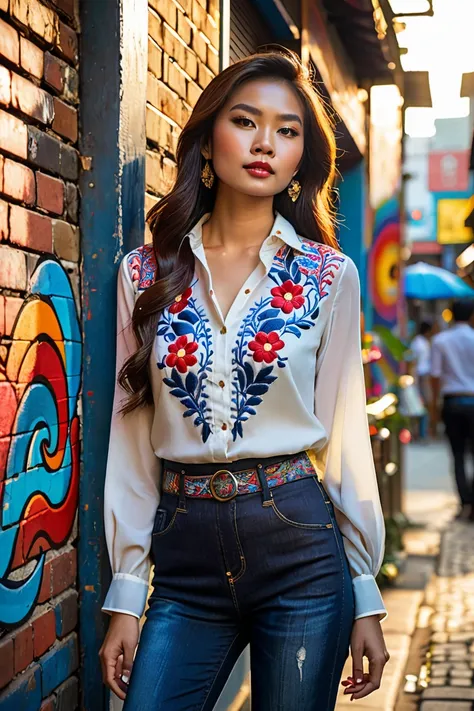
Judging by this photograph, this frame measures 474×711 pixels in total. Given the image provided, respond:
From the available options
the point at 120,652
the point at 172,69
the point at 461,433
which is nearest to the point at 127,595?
the point at 120,652

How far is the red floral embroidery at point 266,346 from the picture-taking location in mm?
2035

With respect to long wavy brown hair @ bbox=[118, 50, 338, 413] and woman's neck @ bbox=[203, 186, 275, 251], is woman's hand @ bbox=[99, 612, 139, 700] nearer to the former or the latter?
long wavy brown hair @ bbox=[118, 50, 338, 413]

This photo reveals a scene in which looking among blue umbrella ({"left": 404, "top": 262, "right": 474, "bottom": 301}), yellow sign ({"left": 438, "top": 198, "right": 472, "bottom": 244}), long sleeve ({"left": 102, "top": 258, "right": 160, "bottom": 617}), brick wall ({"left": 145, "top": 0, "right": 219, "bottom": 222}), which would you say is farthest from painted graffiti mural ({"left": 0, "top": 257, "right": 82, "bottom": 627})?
yellow sign ({"left": 438, "top": 198, "right": 472, "bottom": 244})

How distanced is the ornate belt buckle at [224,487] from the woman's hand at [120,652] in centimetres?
36

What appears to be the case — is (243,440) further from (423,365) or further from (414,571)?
(423,365)

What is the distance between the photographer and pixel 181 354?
2.06 metres

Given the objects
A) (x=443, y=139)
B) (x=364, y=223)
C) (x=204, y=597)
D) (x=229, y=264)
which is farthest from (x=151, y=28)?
(x=443, y=139)

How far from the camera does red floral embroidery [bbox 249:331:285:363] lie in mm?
2035

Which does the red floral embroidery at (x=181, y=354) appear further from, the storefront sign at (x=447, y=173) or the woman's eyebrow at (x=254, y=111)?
the storefront sign at (x=447, y=173)

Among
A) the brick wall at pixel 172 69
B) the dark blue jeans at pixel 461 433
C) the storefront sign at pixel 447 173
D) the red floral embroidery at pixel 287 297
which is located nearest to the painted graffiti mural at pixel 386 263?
the dark blue jeans at pixel 461 433

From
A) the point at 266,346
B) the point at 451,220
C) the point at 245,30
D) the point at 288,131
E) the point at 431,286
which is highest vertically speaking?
the point at 451,220

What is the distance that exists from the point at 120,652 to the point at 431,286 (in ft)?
44.4

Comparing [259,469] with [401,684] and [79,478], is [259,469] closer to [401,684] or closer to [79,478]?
[79,478]

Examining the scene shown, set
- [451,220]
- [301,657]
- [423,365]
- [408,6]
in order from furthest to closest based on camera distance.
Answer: [451,220]
[423,365]
[408,6]
[301,657]
